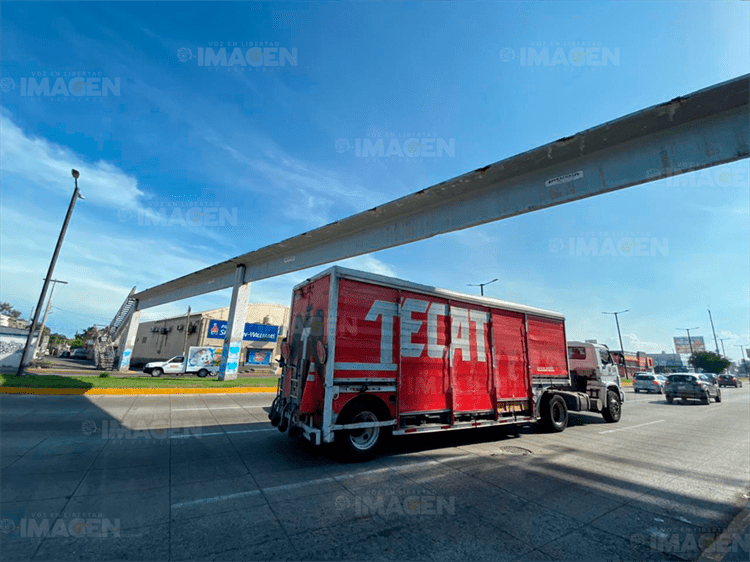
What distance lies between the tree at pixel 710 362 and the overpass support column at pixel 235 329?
3532 inches

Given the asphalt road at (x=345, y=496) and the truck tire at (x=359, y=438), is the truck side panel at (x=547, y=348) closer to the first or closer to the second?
the asphalt road at (x=345, y=496)

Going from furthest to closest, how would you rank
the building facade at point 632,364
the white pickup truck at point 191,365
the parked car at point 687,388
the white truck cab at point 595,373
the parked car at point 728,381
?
the parked car at point 728,381 < the building facade at point 632,364 < the white pickup truck at point 191,365 < the parked car at point 687,388 < the white truck cab at point 595,373

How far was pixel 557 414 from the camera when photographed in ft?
31.7

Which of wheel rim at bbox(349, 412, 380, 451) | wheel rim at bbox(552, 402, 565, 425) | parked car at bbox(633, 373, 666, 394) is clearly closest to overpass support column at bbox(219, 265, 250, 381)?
wheel rim at bbox(349, 412, 380, 451)

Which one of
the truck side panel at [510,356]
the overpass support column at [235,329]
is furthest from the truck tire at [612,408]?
the overpass support column at [235,329]

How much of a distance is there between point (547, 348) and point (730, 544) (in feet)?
20.1

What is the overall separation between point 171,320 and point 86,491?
42853mm

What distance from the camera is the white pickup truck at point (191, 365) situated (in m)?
25.5

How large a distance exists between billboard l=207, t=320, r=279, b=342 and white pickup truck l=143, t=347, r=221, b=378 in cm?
805

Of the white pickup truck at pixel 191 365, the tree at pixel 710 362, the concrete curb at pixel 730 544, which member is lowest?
the concrete curb at pixel 730 544

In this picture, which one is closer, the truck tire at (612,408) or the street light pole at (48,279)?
the truck tire at (612,408)

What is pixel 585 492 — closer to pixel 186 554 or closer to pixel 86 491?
pixel 186 554

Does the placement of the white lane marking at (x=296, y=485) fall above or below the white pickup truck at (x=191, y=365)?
below

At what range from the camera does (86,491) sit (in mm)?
4273
